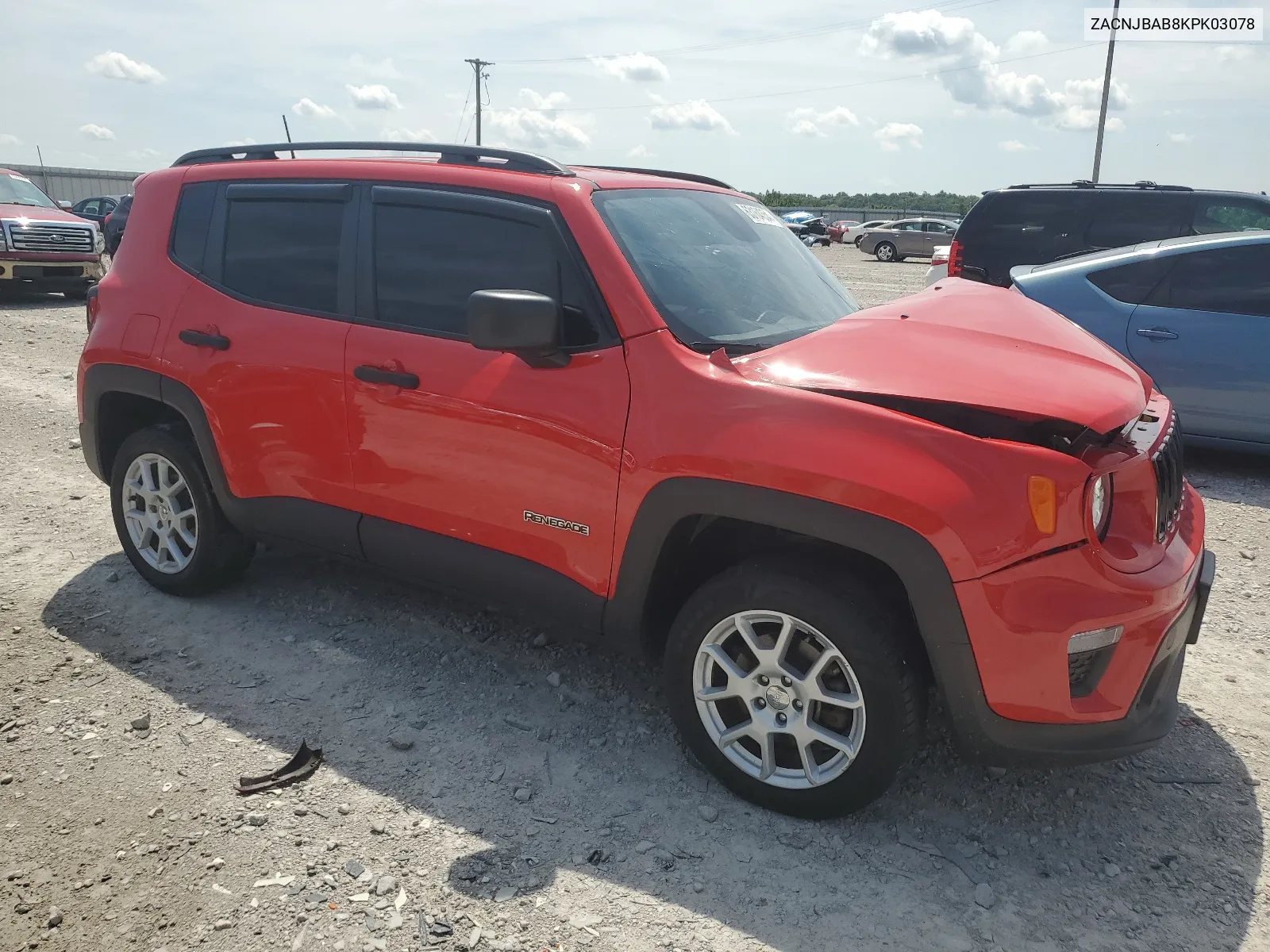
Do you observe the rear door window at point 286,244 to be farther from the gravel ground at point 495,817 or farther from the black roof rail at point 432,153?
the gravel ground at point 495,817

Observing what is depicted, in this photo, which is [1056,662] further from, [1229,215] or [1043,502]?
[1229,215]

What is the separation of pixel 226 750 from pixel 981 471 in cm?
250

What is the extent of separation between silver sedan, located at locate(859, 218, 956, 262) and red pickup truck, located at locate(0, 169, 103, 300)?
24801mm

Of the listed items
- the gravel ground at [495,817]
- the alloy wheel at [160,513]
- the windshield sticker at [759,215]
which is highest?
the windshield sticker at [759,215]

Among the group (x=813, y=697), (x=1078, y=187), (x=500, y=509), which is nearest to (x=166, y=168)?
(x=500, y=509)

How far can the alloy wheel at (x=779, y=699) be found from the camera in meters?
2.71

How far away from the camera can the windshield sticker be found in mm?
3859

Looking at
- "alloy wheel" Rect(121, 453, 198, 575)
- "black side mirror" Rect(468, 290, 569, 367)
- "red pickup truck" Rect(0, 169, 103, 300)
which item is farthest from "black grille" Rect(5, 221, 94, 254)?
"black side mirror" Rect(468, 290, 569, 367)

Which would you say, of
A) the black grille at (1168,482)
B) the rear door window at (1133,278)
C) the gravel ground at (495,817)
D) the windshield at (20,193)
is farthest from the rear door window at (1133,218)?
the windshield at (20,193)

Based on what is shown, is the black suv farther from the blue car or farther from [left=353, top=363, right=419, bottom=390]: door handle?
[left=353, top=363, right=419, bottom=390]: door handle

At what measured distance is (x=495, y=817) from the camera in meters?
2.84

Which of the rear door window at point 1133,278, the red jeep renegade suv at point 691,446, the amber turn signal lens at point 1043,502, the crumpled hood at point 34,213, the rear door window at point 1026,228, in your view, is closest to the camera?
the amber turn signal lens at point 1043,502

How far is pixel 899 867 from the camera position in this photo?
267cm

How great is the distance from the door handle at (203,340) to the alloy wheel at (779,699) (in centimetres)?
230
